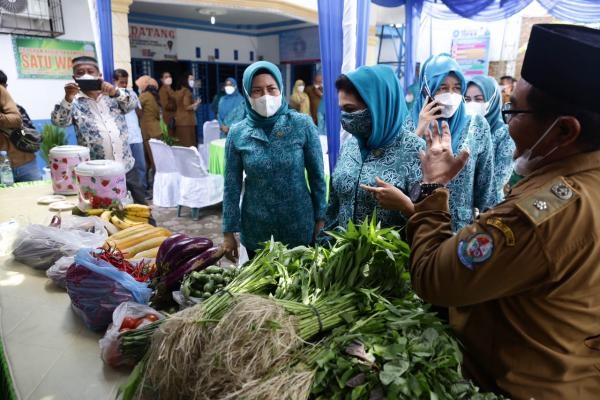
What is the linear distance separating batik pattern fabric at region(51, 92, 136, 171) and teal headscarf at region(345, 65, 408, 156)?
2.25 metres

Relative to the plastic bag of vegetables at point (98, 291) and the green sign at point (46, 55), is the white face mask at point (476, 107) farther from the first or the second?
the green sign at point (46, 55)

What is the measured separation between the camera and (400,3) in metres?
7.95

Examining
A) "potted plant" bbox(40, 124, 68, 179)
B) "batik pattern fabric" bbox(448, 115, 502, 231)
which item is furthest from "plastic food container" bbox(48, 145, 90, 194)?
"batik pattern fabric" bbox(448, 115, 502, 231)

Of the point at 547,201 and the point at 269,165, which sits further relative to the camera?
the point at 269,165

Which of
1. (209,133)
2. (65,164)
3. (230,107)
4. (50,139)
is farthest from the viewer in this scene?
(230,107)

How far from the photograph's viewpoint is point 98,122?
3223mm

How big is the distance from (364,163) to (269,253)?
735 millimetres

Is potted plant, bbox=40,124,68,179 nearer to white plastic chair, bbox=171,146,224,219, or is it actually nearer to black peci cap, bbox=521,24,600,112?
white plastic chair, bbox=171,146,224,219

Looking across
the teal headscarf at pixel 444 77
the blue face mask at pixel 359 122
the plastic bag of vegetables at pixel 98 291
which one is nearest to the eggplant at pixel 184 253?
the plastic bag of vegetables at pixel 98 291

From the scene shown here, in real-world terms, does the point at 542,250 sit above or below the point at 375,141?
below

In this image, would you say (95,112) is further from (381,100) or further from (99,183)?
(381,100)

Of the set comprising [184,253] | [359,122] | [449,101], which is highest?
[449,101]

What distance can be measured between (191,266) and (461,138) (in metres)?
1.81

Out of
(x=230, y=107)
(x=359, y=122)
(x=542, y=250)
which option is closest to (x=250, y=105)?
(x=359, y=122)
